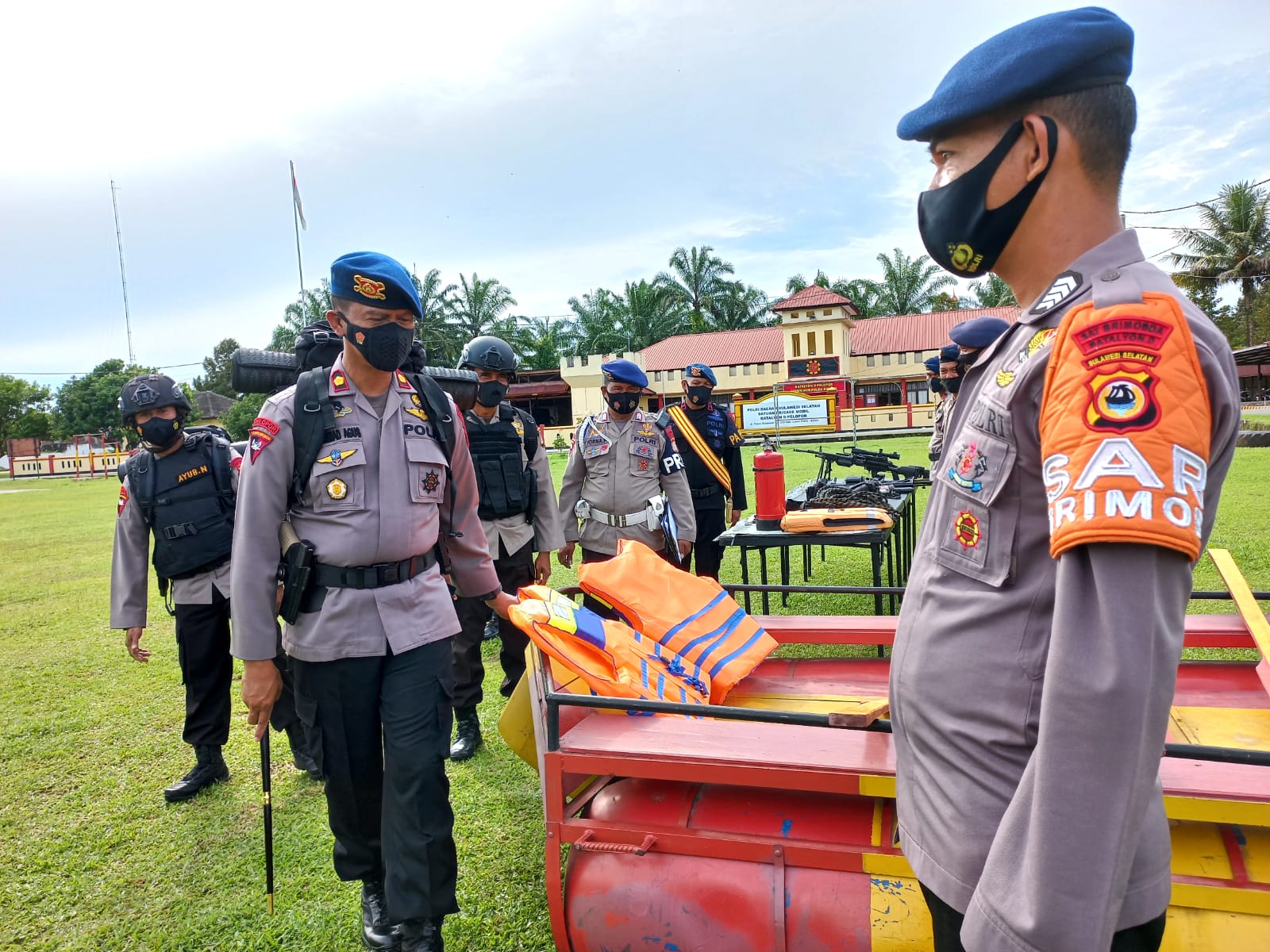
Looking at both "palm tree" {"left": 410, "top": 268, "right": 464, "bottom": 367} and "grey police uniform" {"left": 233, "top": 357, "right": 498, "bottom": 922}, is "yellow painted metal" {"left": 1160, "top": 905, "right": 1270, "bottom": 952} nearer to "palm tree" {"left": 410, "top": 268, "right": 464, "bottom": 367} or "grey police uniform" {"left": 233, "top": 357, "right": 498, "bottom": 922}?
"grey police uniform" {"left": 233, "top": 357, "right": 498, "bottom": 922}

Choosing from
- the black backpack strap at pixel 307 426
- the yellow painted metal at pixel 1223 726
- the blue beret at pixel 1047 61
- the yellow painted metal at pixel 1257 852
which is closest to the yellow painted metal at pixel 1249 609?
the yellow painted metal at pixel 1223 726

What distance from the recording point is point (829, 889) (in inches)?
79.0

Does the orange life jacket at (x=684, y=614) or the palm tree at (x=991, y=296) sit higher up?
the palm tree at (x=991, y=296)

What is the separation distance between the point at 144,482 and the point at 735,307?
44734 millimetres

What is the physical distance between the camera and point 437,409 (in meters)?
2.82

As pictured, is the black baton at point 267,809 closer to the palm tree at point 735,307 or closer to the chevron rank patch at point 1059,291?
the chevron rank patch at point 1059,291

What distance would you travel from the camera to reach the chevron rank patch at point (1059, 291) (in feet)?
3.32

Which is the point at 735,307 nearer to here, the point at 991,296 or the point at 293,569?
the point at 991,296

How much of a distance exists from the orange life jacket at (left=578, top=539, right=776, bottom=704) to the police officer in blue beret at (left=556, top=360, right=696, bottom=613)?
1.69 meters

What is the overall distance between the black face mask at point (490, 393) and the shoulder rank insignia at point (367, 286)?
2029 mm

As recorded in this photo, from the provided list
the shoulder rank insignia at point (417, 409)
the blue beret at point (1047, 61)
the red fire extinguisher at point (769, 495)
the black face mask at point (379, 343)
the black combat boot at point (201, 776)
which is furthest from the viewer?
the red fire extinguisher at point (769, 495)

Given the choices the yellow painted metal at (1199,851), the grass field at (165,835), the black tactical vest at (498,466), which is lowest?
the grass field at (165,835)

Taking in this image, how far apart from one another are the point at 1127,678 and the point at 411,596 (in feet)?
7.25

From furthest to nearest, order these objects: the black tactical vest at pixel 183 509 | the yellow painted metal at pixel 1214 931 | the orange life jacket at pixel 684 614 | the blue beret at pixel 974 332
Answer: the blue beret at pixel 974 332 → the black tactical vest at pixel 183 509 → the orange life jacket at pixel 684 614 → the yellow painted metal at pixel 1214 931
